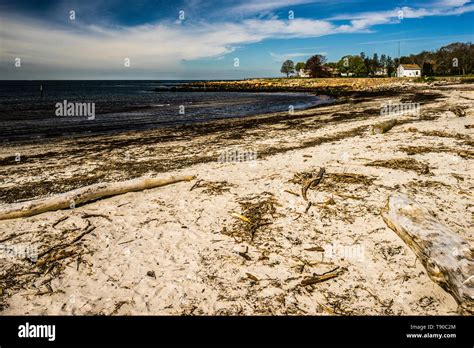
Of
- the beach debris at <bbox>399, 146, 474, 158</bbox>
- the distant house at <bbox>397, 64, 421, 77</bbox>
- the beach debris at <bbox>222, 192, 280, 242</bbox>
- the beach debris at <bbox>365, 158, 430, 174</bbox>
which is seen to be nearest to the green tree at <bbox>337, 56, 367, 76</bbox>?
the distant house at <bbox>397, 64, 421, 77</bbox>

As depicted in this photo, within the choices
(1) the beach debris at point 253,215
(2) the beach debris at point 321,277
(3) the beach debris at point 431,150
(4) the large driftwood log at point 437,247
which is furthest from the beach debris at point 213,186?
(3) the beach debris at point 431,150

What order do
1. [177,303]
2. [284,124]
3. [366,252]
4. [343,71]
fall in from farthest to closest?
1. [343,71]
2. [284,124]
3. [366,252]
4. [177,303]

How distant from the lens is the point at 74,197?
7.23 metres

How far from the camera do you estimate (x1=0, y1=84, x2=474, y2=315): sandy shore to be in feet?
14.2

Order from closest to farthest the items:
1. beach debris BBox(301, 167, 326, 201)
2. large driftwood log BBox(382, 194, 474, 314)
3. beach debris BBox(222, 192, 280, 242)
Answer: large driftwood log BBox(382, 194, 474, 314) < beach debris BBox(222, 192, 280, 242) < beach debris BBox(301, 167, 326, 201)

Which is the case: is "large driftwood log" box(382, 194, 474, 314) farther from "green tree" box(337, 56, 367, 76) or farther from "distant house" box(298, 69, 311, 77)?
"distant house" box(298, 69, 311, 77)

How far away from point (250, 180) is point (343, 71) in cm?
13644

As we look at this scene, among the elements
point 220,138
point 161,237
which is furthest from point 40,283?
point 220,138

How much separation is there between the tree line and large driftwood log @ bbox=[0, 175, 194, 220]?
95769 millimetres

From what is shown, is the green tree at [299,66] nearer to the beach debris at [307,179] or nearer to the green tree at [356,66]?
the green tree at [356,66]

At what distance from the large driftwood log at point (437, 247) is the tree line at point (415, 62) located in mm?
94271
